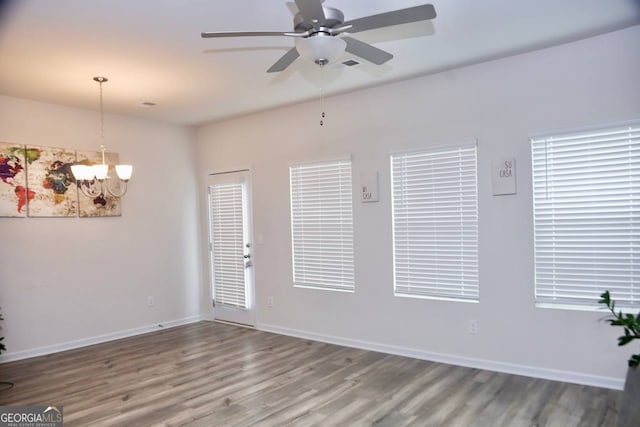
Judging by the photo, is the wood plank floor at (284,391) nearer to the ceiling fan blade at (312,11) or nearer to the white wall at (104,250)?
the white wall at (104,250)

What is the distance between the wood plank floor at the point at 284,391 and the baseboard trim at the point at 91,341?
0.13 metres

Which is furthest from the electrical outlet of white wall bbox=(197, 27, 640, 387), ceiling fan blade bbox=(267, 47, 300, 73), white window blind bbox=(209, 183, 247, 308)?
white window blind bbox=(209, 183, 247, 308)

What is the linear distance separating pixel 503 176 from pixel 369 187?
140 cm

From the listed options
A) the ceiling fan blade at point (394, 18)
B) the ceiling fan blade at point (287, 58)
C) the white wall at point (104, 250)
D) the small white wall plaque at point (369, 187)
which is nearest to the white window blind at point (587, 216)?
the small white wall plaque at point (369, 187)

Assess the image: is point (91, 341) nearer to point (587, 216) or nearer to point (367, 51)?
point (367, 51)

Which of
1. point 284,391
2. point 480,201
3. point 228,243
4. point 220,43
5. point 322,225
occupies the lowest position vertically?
point 284,391

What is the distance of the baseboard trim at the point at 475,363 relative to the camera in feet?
11.5

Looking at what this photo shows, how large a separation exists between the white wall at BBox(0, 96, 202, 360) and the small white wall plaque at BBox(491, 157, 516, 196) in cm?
436

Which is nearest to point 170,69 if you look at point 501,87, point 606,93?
point 501,87

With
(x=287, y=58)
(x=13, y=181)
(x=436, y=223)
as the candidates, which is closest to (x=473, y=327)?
(x=436, y=223)

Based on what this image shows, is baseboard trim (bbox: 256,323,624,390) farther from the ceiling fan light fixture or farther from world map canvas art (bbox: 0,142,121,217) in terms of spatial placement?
the ceiling fan light fixture

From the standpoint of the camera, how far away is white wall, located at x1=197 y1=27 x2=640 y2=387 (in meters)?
3.52

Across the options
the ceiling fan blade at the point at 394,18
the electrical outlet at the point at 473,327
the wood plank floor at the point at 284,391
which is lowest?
the wood plank floor at the point at 284,391

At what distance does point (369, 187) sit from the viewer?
473 cm
